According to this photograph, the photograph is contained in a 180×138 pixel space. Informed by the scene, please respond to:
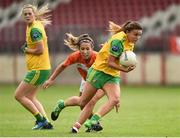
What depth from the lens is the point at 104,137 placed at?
11.5 m

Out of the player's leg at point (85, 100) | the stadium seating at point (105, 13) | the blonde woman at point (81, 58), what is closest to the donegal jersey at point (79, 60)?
the blonde woman at point (81, 58)

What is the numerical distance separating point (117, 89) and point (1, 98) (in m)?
9.93

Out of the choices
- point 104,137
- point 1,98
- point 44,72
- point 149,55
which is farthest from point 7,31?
point 104,137

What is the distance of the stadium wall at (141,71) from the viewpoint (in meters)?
27.9

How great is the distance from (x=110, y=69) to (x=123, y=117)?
3.77 meters

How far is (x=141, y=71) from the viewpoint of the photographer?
1098 inches

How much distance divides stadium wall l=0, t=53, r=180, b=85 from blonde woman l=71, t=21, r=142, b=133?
15.5 meters

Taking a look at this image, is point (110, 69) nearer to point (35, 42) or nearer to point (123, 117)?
point (35, 42)

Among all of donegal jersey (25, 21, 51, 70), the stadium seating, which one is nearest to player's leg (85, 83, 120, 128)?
donegal jersey (25, 21, 51, 70)

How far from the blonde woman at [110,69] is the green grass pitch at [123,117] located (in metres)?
0.37

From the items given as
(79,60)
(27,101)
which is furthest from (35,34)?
(27,101)

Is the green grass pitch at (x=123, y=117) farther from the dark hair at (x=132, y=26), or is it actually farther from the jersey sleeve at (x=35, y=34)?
the dark hair at (x=132, y=26)

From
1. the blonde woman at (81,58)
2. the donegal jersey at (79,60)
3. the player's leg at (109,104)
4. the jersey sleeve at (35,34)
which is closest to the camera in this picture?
the player's leg at (109,104)

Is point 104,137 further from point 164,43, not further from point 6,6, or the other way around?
point 6,6
